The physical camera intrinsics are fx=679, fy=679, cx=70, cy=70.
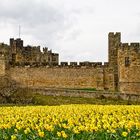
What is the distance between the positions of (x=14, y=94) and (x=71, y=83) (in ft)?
71.3

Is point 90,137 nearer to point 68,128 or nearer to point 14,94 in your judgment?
point 68,128

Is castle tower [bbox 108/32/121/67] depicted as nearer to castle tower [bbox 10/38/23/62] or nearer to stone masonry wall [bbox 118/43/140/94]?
stone masonry wall [bbox 118/43/140/94]

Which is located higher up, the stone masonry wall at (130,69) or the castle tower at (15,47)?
the castle tower at (15,47)

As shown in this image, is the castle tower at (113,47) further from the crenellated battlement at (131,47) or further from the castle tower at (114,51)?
the crenellated battlement at (131,47)

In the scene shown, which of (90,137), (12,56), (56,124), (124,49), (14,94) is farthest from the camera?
(12,56)

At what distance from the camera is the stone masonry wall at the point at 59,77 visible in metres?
69.3

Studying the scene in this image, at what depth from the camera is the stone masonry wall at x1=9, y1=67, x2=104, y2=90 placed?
69312mm

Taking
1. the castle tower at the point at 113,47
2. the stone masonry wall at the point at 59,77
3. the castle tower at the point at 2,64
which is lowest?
the stone masonry wall at the point at 59,77

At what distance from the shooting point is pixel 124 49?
63.1 metres

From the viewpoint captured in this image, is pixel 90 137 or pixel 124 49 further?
pixel 124 49

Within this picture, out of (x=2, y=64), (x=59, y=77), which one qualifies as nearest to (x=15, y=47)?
(x=2, y=64)

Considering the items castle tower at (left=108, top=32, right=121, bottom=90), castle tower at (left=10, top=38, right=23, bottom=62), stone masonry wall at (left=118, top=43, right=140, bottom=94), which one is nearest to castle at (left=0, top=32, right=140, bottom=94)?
castle tower at (left=108, top=32, right=121, bottom=90)

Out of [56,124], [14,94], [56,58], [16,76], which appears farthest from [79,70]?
[56,124]

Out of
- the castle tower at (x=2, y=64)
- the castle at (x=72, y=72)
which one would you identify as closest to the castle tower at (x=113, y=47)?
the castle at (x=72, y=72)
